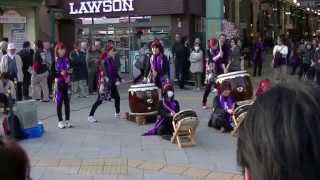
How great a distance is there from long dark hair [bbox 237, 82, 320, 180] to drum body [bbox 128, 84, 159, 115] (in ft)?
34.1

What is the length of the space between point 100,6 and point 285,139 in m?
23.1

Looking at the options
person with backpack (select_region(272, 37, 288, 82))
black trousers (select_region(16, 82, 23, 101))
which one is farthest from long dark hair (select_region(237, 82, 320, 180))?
person with backpack (select_region(272, 37, 288, 82))

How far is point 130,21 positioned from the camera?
2402 cm

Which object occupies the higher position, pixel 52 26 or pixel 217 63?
pixel 52 26

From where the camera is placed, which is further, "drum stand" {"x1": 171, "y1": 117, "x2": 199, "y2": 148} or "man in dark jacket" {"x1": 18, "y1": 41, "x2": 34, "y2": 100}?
"man in dark jacket" {"x1": 18, "y1": 41, "x2": 34, "y2": 100}

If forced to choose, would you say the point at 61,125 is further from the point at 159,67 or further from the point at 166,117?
the point at 159,67

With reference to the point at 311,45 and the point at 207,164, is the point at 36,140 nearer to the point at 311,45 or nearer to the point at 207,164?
the point at 207,164

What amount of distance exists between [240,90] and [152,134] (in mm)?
2278

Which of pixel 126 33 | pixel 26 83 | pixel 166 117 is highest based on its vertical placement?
pixel 126 33

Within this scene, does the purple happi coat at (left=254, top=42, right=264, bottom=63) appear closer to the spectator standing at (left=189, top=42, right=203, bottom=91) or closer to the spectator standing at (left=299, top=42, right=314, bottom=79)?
the spectator standing at (left=299, top=42, right=314, bottom=79)

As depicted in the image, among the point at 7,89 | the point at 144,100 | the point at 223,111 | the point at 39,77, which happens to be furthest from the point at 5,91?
the point at 39,77

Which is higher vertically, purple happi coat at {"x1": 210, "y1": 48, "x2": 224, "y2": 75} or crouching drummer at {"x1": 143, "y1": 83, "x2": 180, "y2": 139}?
purple happi coat at {"x1": 210, "y1": 48, "x2": 224, "y2": 75}

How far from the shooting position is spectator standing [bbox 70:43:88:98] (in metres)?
16.8

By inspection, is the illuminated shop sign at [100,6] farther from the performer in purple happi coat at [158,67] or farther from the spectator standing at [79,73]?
the performer in purple happi coat at [158,67]
